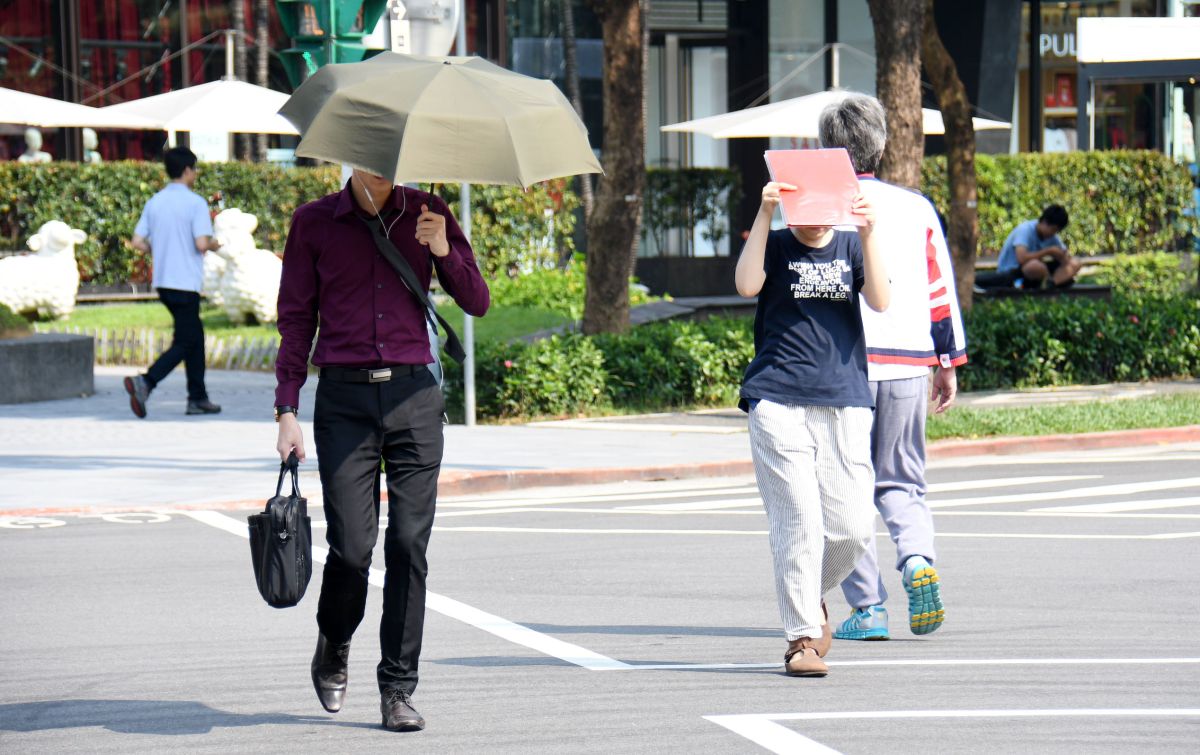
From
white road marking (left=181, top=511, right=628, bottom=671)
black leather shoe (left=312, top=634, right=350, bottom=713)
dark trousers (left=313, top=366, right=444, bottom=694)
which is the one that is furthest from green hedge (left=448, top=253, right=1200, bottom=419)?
dark trousers (left=313, top=366, right=444, bottom=694)

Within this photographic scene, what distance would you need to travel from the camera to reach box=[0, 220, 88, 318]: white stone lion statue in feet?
67.3

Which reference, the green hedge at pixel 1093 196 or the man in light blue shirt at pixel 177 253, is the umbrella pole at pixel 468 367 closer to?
the man in light blue shirt at pixel 177 253

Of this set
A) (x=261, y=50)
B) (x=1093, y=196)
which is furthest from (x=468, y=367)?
(x=1093, y=196)

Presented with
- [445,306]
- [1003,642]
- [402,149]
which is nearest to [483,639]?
[1003,642]

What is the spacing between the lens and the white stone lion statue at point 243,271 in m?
19.8

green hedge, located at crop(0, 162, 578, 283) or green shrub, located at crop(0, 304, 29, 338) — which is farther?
green hedge, located at crop(0, 162, 578, 283)

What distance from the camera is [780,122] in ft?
62.3

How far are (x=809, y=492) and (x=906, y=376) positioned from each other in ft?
2.56

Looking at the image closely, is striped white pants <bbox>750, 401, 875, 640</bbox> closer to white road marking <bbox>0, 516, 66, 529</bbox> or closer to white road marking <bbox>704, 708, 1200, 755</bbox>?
white road marking <bbox>704, 708, 1200, 755</bbox>

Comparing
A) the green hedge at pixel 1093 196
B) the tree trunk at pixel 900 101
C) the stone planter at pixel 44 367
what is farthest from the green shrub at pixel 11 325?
the green hedge at pixel 1093 196

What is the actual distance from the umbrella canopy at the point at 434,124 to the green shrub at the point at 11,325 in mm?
11526

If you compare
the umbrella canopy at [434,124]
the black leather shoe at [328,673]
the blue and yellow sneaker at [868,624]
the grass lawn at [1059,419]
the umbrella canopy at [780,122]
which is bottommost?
the grass lawn at [1059,419]

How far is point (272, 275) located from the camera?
65.9ft

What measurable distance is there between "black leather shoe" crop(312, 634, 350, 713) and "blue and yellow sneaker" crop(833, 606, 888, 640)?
2121 mm
